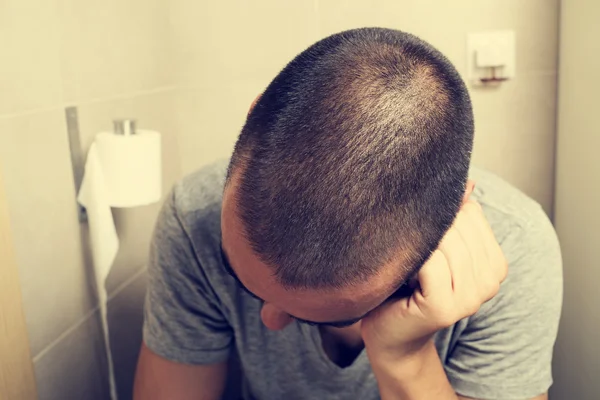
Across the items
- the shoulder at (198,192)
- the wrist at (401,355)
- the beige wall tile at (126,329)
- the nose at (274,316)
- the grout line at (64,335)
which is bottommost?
the beige wall tile at (126,329)

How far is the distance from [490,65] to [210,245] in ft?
2.23

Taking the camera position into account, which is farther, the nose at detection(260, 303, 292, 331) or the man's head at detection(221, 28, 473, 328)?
the nose at detection(260, 303, 292, 331)

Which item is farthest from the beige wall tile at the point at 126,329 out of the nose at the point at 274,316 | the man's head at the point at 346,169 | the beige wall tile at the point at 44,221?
the man's head at the point at 346,169

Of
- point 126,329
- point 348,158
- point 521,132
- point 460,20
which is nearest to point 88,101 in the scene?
point 126,329

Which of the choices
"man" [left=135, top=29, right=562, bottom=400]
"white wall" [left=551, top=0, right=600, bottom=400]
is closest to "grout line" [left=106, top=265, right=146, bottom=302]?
"man" [left=135, top=29, right=562, bottom=400]

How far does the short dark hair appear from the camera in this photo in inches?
21.9

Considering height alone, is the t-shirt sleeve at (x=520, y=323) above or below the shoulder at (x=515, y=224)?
below

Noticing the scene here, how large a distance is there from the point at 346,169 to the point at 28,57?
551 millimetres

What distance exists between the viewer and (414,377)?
29.5 inches

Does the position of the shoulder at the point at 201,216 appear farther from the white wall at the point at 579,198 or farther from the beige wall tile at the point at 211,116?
the white wall at the point at 579,198

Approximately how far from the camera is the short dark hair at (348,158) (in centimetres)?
56

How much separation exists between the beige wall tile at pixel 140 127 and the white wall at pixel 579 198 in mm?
811

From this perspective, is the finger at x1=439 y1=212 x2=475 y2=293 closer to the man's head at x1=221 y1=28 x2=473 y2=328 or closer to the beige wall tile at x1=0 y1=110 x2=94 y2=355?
the man's head at x1=221 y1=28 x2=473 y2=328

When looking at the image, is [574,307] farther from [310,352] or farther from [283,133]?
[283,133]
